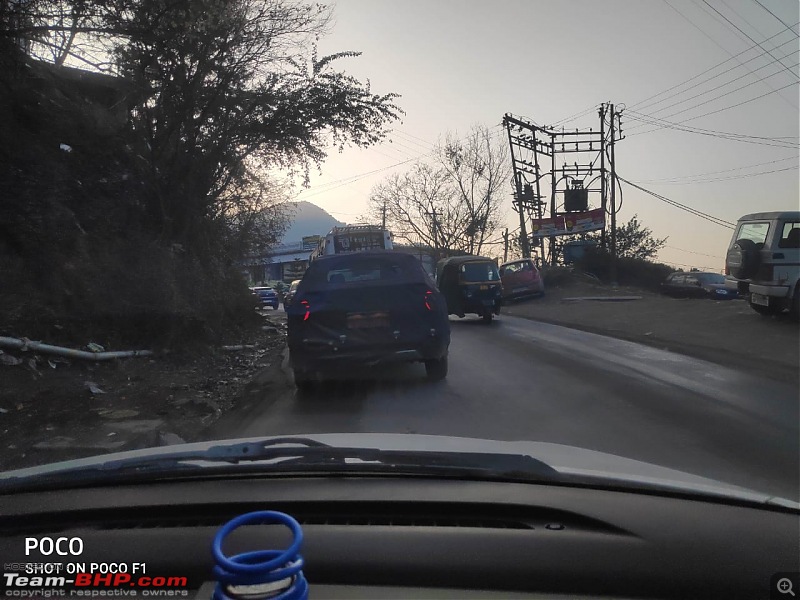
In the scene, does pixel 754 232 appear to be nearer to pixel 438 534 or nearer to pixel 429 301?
pixel 429 301

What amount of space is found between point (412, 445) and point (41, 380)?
730cm

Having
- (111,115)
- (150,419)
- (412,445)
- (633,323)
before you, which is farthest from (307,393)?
(633,323)

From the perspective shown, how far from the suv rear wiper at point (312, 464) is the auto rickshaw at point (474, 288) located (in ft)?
61.2

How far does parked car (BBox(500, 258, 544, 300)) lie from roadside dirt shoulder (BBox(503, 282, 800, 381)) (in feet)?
16.0

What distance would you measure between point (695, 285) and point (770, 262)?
19275mm

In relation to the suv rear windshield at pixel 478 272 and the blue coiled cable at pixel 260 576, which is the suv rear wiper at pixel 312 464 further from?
the suv rear windshield at pixel 478 272

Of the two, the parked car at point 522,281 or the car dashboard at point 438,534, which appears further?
the parked car at point 522,281

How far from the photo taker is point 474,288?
2175 centimetres

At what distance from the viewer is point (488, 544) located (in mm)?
2412

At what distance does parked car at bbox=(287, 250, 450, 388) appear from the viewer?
8742 millimetres

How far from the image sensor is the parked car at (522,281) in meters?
31.6

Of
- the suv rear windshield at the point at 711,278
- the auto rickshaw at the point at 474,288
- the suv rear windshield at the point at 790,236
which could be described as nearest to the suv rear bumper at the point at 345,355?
the suv rear windshield at the point at 790,236

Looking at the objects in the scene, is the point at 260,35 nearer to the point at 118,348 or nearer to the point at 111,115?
the point at 111,115

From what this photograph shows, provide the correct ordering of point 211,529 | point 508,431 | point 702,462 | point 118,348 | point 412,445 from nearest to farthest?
point 211,529 < point 412,445 < point 702,462 < point 508,431 < point 118,348
